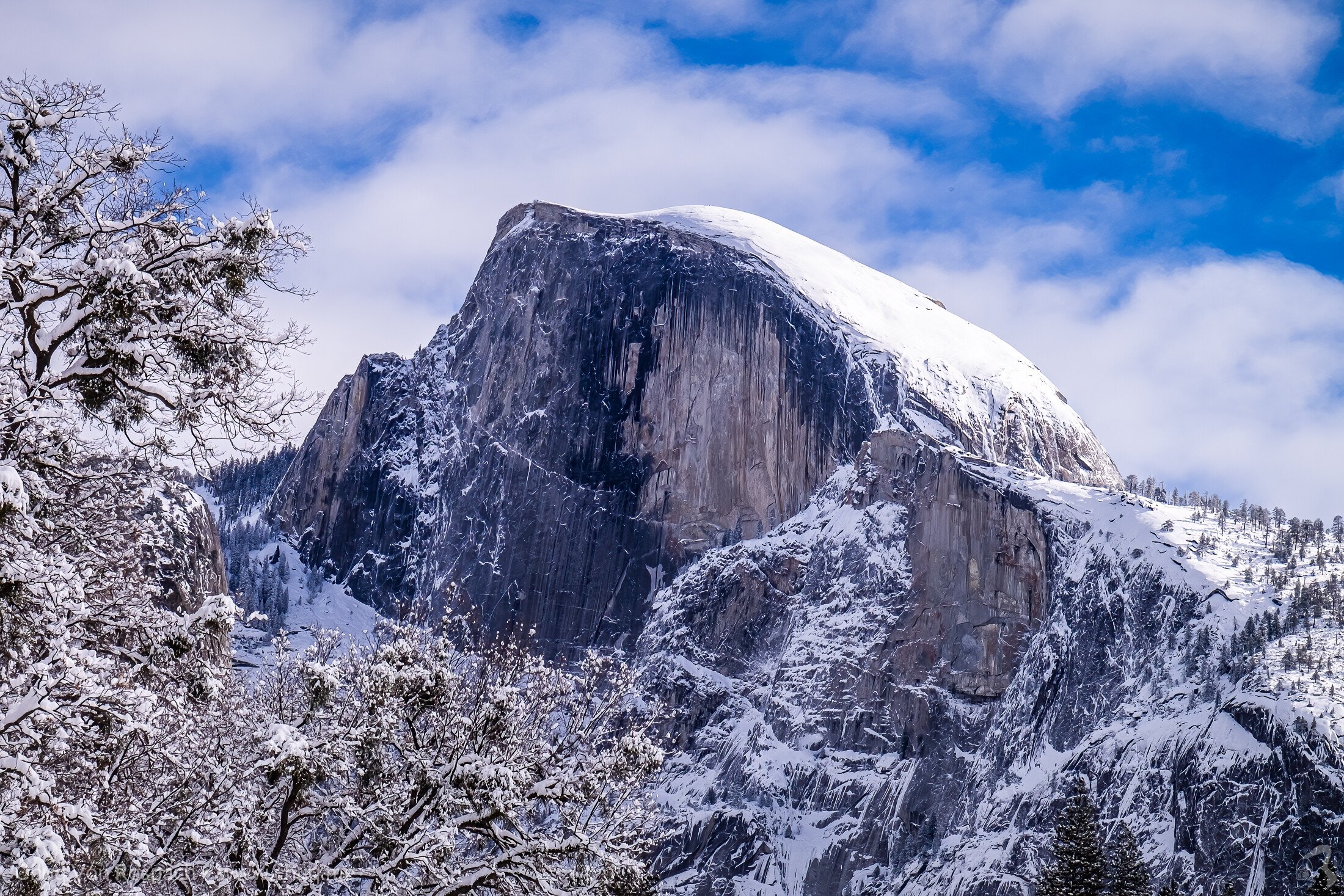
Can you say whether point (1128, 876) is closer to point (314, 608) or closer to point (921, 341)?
point (921, 341)

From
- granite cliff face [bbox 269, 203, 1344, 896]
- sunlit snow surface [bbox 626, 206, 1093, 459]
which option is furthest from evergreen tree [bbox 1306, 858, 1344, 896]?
sunlit snow surface [bbox 626, 206, 1093, 459]

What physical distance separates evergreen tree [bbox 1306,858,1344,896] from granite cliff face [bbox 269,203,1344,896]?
Answer: 28.2 metres

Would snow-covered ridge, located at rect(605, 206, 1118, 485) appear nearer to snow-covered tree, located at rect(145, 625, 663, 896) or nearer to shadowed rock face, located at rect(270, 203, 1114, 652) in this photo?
shadowed rock face, located at rect(270, 203, 1114, 652)

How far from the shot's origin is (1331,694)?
7931 cm

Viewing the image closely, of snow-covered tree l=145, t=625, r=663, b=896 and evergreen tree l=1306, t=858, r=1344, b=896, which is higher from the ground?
snow-covered tree l=145, t=625, r=663, b=896

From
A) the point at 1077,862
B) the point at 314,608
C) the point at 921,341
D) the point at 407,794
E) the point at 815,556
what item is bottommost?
the point at 1077,862

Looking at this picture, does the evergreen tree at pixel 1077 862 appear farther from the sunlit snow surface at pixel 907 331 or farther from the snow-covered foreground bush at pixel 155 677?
the sunlit snow surface at pixel 907 331

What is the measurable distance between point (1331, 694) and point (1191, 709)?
945 centimetres

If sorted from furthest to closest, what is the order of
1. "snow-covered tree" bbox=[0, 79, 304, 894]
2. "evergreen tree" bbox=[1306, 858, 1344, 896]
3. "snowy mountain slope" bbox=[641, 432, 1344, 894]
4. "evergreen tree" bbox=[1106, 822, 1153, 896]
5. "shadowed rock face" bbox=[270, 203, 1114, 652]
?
1. "shadowed rock face" bbox=[270, 203, 1114, 652]
2. "snowy mountain slope" bbox=[641, 432, 1344, 894]
3. "evergreen tree" bbox=[1106, 822, 1153, 896]
4. "evergreen tree" bbox=[1306, 858, 1344, 896]
5. "snow-covered tree" bbox=[0, 79, 304, 894]

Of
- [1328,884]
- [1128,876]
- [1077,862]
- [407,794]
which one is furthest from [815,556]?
[407,794]

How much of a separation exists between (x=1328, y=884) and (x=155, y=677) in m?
43.3

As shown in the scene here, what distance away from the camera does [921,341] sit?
155 metres

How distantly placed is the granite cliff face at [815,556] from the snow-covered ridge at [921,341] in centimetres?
56

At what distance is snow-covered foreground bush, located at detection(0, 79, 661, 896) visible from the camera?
1314 centimetres
